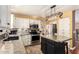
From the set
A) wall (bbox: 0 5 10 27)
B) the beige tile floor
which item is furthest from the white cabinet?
wall (bbox: 0 5 10 27)

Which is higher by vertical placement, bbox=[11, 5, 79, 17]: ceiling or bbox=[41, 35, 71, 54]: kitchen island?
bbox=[11, 5, 79, 17]: ceiling

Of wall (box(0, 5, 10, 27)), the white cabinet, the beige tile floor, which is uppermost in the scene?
wall (box(0, 5, 10, 27))

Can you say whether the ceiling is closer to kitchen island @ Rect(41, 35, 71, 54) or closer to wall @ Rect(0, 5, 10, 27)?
wall @ Rect(0, 5, 10, 27)

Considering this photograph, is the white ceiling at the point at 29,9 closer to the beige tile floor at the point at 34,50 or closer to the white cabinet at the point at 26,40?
the white cabinet at the point at 26,40

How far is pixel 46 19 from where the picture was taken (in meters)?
1.52

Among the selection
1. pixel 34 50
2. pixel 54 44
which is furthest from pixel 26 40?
pixel 54 44

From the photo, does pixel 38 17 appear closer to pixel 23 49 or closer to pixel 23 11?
pixel 23 11

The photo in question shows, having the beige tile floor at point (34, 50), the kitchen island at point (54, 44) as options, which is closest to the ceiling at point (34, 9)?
the kitchen island at point (54, 44)

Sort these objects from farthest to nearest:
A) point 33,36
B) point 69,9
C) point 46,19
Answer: point 33,36 → point 46,19 → point 69,9

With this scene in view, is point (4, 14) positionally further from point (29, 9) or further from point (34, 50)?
point (34, 50)

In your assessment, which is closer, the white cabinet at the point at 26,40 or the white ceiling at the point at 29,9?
the white ceiling at the point at 29,9

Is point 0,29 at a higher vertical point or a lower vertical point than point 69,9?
lower
